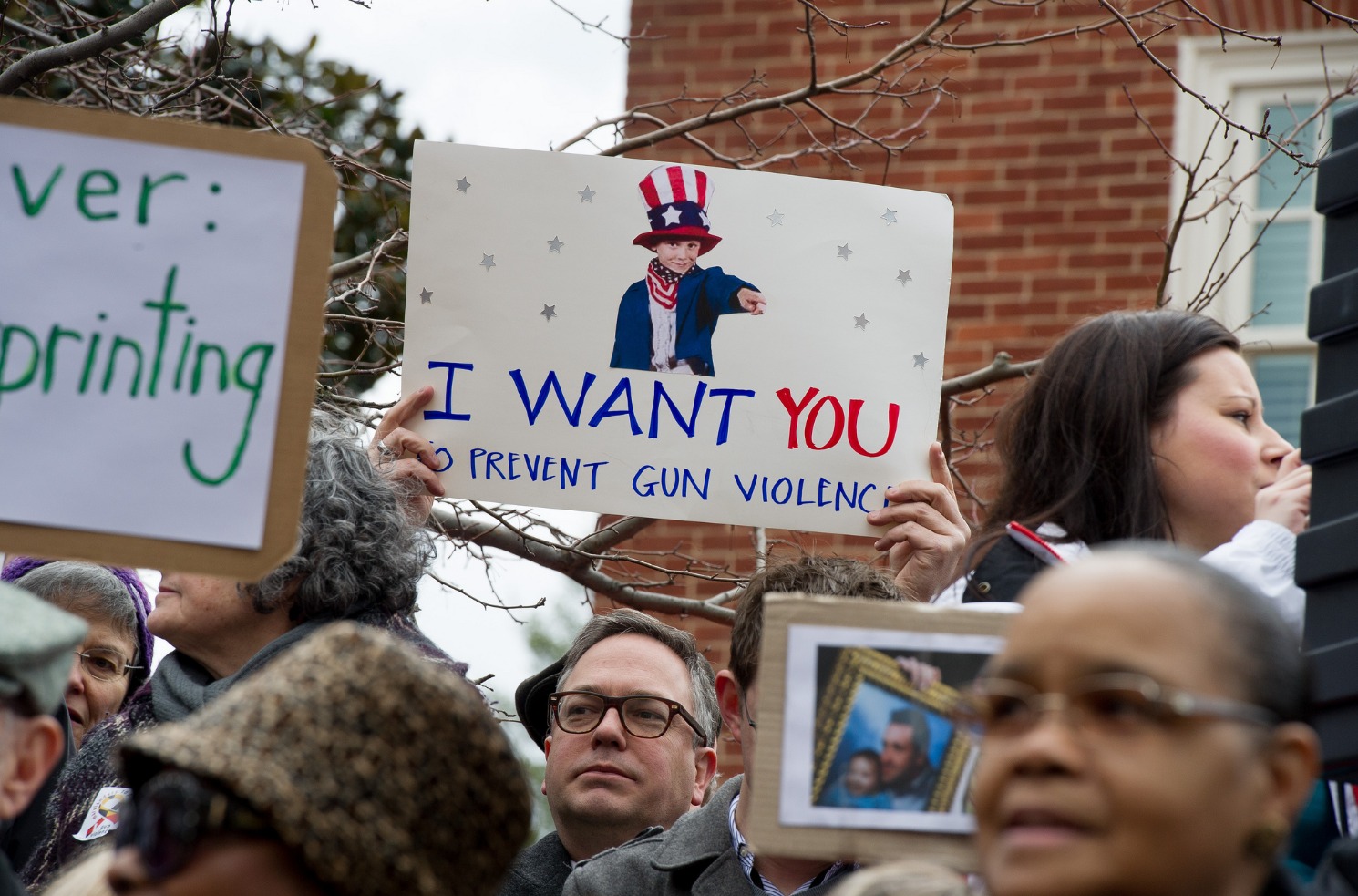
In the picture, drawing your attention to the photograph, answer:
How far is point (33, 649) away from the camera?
211 centimetres

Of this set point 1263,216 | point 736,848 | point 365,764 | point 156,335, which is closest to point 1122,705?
point 365,764

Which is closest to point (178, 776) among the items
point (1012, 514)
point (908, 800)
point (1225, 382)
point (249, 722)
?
point (249, 722)

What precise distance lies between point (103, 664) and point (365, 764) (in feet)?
8.10

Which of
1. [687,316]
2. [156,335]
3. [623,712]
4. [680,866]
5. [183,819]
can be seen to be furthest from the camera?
[623,712]

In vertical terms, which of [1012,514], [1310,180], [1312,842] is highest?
[1310,180]

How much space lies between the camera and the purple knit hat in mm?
4223

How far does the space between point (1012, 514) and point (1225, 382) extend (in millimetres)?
432

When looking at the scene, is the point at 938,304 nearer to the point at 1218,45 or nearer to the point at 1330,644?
the point at 1330,644

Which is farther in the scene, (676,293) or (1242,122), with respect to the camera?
(1242,122)

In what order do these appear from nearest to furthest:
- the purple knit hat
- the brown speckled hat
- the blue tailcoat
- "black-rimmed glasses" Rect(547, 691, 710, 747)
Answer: the brown speckled hat
the blue tailcoat
"black-rimmed glasses" Rect(547, 691, 710, 747)
the purple knit hat

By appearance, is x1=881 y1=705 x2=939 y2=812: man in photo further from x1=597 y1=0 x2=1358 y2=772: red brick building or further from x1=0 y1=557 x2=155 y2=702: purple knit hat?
x1=597 y1=0 x2=1358 y2=772: red brick building

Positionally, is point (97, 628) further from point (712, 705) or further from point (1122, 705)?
point (1122, 705)

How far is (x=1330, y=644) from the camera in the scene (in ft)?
7.42

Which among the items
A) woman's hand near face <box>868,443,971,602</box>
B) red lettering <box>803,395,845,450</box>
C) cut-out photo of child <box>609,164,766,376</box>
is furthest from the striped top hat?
woman's hand near face <box>868,443,971,602</box>
